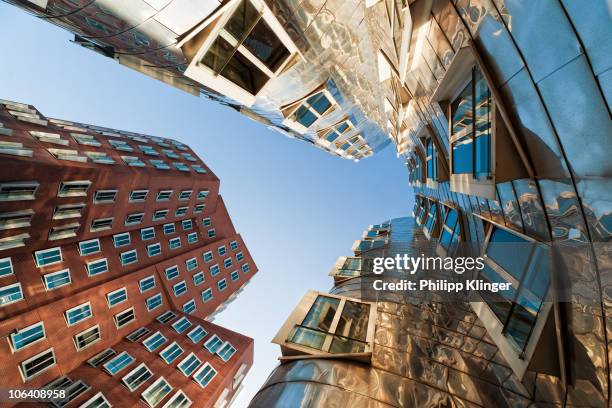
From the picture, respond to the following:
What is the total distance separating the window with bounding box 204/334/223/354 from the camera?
2618 centimetres

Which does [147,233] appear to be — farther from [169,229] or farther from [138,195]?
[138,195]

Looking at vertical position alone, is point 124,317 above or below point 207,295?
above

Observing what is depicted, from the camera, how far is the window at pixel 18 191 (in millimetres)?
16891

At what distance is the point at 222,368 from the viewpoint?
25.0m

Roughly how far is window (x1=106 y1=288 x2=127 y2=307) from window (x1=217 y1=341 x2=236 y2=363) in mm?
11179

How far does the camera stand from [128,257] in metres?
28.0

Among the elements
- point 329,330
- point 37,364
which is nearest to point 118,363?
point 37,364

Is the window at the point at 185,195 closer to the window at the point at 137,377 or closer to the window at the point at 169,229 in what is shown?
the window at the point at 169,229

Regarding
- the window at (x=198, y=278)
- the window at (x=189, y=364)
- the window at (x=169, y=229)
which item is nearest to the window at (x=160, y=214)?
the window at (x=169, y=229)

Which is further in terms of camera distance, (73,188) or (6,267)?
(73,188)

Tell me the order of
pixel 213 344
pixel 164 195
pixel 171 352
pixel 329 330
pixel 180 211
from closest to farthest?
pixel 329 330
pixel 171 352
pixel 213 344
pixel 164 195
pixel 180 211

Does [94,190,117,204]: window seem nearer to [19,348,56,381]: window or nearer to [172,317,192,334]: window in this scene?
[19,348,56,381]: window

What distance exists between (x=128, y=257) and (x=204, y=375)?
15.4 meters

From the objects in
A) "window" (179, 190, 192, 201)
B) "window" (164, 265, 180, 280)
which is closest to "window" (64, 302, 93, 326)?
"window" (164, 265, 180, 280)
